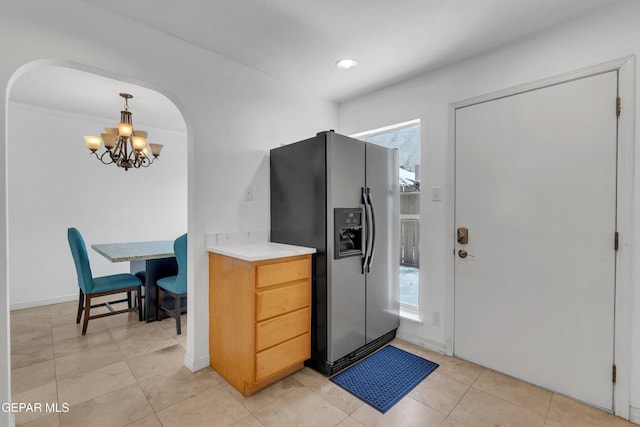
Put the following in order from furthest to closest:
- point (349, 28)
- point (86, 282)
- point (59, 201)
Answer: point (59, 201), point (86, 282), point (349, 28)

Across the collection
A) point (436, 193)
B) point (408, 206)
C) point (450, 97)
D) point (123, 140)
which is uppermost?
point (450, 97)

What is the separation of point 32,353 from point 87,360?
573 millimetres

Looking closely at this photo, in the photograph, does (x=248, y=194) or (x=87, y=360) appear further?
(x=248, y=194)

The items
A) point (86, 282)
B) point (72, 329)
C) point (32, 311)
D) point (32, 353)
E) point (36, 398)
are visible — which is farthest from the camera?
point (32, 311)

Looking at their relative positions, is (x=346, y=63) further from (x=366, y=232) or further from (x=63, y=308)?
(x=63, y=308)

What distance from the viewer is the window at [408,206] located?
9.39 ft

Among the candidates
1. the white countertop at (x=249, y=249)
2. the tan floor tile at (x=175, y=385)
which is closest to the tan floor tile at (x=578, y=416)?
the white countertop at (x=249, y=249)

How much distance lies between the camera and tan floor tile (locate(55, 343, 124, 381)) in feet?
7.36

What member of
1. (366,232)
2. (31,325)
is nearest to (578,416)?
(366,232)

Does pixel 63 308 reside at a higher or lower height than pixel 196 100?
lower

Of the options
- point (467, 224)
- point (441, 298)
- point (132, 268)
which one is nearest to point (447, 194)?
point (467, 224)

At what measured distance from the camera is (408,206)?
9.72 feet

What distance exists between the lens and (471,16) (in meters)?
1.87

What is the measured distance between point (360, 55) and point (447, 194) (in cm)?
137
